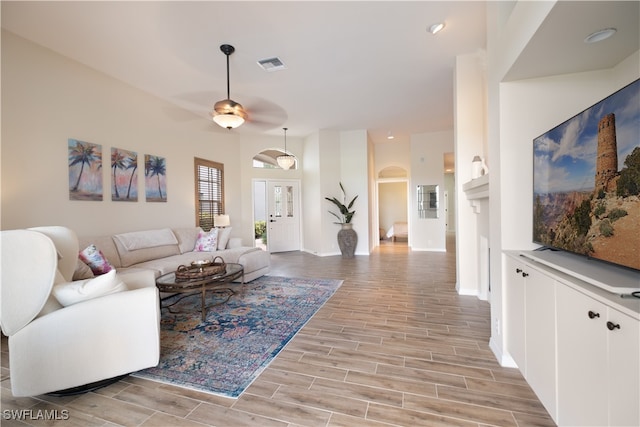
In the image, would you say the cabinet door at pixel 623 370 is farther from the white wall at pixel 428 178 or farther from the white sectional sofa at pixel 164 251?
the white wall at pixel 428 178

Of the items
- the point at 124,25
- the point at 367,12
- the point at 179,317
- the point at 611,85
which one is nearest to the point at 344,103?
the point at 367,12

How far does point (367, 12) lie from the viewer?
8.45 feet

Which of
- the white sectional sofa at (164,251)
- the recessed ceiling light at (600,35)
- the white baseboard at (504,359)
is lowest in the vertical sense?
the white baseboard at (504,359)

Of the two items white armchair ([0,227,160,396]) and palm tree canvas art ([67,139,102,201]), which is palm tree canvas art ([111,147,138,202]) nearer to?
palm tree canvas art ([67,139,102,201])

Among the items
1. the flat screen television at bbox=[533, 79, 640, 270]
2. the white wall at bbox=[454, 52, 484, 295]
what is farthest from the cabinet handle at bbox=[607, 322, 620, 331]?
the white wall at bbox=[454, 52, 484, 295]

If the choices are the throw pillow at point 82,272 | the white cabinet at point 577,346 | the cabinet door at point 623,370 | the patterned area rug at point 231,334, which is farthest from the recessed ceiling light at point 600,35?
the throw pillow at point 82,272

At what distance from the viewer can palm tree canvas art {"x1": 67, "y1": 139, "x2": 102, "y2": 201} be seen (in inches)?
135

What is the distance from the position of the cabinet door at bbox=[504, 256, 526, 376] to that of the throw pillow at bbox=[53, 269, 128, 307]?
2.86m

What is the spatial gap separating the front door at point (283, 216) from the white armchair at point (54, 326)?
5489mm

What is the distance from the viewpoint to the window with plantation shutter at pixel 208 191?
5625 mm

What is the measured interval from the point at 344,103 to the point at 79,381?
504 cm

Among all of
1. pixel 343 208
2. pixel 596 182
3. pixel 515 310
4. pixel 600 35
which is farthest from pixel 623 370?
pixel 343 208

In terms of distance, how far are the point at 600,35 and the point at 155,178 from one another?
5.49 m

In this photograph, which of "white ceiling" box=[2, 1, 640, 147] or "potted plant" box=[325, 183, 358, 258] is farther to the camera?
"potted plant" box=[325, 183, 358, 258]
